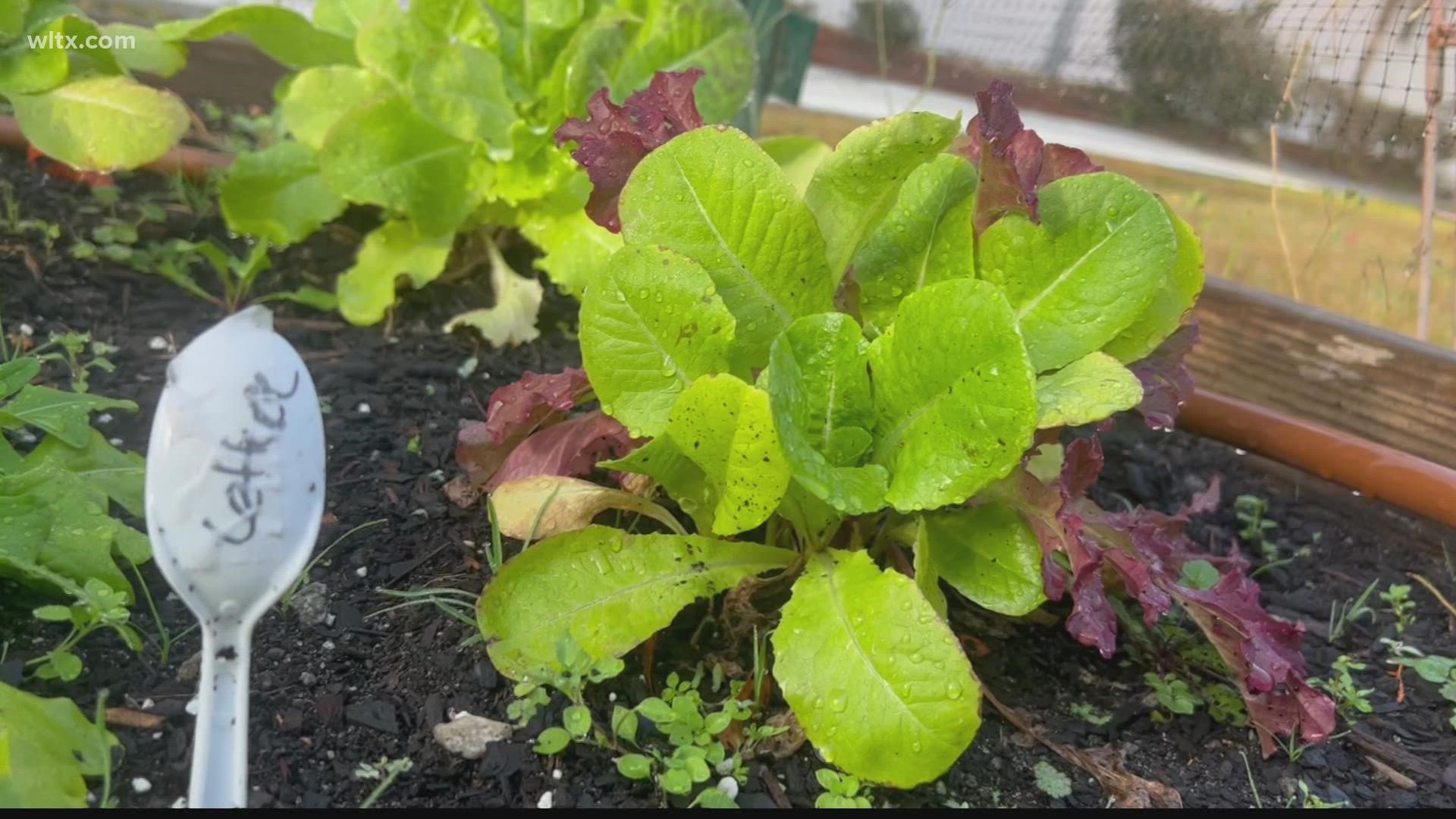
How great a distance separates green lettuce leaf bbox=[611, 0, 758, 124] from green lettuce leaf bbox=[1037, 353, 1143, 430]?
0.77 metres

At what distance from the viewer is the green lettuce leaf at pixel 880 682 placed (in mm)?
831

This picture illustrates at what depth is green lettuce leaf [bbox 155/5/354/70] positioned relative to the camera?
63.6 inches

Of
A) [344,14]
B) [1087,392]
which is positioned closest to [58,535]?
[1087,392]

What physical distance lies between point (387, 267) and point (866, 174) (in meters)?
0.85

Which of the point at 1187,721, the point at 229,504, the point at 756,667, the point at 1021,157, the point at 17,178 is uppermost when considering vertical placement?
the point at 1021,157

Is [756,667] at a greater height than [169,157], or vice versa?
[169,157]

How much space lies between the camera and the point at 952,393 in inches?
36.3

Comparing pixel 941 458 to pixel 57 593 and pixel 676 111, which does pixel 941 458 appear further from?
pixel 57 593

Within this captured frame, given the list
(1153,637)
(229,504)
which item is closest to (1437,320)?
(1153,637)

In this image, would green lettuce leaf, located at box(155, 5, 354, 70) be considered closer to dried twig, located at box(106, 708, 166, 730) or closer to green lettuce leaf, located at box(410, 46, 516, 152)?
green lettuce leaf, located at box(410, 46, 516, 152)

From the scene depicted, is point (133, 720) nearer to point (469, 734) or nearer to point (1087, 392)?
point (469, 734)

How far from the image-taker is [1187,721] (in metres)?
1.08

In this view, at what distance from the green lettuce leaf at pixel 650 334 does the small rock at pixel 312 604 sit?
331 mm

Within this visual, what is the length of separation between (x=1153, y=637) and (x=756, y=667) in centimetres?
50
